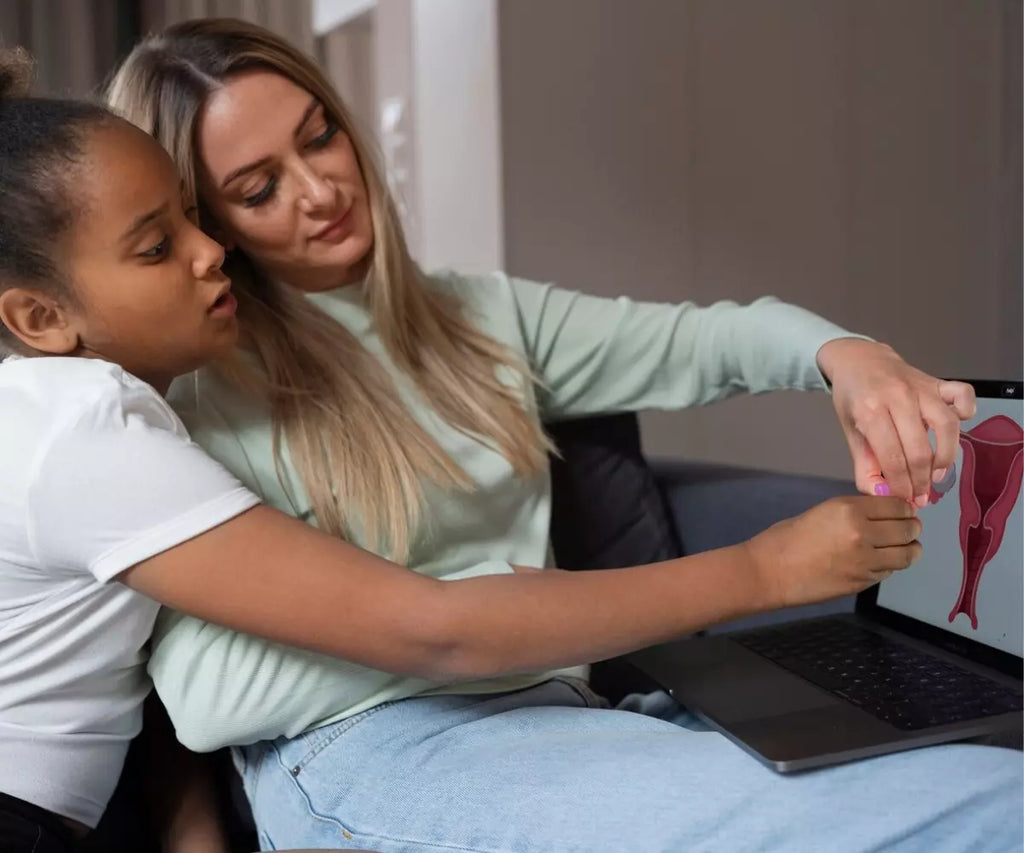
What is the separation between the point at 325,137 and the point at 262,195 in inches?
3.6

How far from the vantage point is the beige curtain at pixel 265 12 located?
252 cm

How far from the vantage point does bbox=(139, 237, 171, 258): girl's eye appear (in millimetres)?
824

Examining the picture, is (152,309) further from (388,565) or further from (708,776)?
(708,776)

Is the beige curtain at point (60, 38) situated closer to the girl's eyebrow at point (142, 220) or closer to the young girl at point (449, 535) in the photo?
the young girl at point (449, 535)

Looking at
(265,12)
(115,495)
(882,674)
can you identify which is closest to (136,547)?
(115,495)

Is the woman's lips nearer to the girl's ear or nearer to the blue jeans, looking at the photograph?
the girl's ear

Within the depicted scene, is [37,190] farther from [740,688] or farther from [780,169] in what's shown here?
[780,169]

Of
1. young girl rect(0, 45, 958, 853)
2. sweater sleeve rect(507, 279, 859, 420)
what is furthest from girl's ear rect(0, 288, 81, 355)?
sweater sleeve rect(507, 279, 859, 420)

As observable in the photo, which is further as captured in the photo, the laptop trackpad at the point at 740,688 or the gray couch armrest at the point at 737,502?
the gray couch armrest at the point at 737,502

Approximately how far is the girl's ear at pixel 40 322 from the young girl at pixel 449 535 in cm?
16

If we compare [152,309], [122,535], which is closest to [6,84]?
[152,309]

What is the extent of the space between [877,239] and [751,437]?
50 cm

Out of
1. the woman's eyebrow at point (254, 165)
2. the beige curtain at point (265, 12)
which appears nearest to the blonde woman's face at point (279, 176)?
the woman's eyebrow at point (254, 165)

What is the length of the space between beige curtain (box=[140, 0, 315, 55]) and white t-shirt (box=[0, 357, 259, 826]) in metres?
1.97
